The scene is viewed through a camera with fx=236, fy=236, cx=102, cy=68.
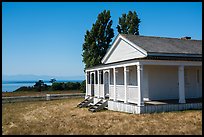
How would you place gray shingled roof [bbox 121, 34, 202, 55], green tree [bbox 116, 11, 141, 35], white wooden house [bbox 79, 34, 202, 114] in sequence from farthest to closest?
green tree [bbox 116, 11, 141, 35] < gray shingled roof [bbox 121, 34, 202, 55] < white wooden house [bbox 79, 34, 202, 114]

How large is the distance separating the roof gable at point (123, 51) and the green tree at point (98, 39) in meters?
8.50

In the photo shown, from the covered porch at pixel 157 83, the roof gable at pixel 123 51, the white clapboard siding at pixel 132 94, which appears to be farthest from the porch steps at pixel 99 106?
the roof gable at pixel 123 51

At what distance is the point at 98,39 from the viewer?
1220 inches

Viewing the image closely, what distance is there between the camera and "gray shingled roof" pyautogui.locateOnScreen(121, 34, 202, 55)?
1543 centimetres

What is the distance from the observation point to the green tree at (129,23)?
1353 inches

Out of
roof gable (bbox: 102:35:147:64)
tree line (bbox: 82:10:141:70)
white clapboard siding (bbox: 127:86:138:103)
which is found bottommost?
white clapboard siding (bbox: 127:86:138:103)

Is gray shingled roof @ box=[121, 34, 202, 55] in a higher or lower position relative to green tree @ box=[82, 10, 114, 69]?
lower

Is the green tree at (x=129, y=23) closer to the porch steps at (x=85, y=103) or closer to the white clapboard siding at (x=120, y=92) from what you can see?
the porch steps at (x=85, y=103)

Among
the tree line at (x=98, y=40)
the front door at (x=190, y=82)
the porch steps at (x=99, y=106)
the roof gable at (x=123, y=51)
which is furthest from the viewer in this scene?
the tree line at (x=98, y=40)

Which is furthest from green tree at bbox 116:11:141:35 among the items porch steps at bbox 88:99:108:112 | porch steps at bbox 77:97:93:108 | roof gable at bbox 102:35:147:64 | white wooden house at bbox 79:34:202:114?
porch steps at bbox 88:99:108:112

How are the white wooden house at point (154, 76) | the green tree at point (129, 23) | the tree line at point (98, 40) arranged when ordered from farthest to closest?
the green tree at point (129, 23), the tree line at point (98, 40), the white wooden house at point (154, 76)

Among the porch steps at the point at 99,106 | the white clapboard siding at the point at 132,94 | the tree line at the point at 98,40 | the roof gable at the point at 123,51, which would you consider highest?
the tree line at the point at 98,40

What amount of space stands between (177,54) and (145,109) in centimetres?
457

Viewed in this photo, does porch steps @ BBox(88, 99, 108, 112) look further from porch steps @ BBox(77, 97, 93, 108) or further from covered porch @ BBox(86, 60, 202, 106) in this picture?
porch steps @ BBox(77, 97, 93, 108)
